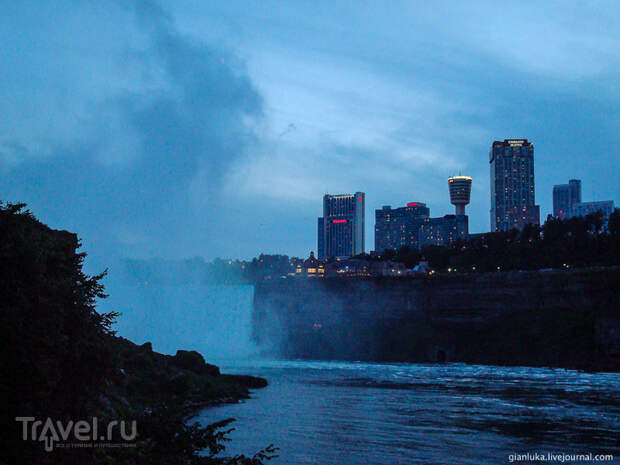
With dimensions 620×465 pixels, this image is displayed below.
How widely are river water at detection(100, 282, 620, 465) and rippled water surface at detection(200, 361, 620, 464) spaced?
0.06 meters

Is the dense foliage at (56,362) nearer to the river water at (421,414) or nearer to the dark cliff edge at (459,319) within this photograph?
the river water at (421,414)

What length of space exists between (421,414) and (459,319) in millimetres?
52569

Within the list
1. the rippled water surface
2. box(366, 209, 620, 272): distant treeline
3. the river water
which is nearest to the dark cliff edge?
the river water

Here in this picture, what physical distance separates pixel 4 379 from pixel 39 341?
1260 mm

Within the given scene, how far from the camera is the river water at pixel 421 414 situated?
31.5 m

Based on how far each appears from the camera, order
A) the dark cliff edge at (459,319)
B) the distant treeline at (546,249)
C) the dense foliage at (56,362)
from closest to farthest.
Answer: the dense foliage at (56,362) < the dark cliff edge at (459,319) < the distant treeline at (546,249)

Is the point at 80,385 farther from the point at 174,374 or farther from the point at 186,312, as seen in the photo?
the point at 186,312

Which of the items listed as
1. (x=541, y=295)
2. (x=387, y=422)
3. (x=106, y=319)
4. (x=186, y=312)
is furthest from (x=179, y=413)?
(x=186, y=312)

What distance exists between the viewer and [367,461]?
95.7 feet

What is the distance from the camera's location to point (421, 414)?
4228 centimetres

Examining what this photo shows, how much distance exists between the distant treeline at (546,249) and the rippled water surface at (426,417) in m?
55.4

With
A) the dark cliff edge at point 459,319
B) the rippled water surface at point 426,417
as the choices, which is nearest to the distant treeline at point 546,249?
the dark cliff edge at point 459,319

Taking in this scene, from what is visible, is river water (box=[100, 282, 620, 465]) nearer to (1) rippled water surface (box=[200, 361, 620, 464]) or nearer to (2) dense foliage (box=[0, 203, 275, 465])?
(1) rippled water surface (box=[200, 361, 620, 464])

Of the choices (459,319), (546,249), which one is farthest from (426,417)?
(546,249)
